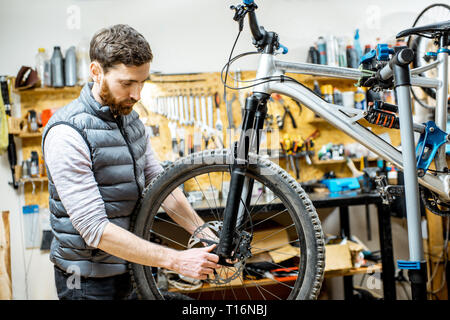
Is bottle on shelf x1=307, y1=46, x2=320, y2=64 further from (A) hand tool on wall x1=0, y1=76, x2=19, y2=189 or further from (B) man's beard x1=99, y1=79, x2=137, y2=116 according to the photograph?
(A) hand tool on wall x1=0, y1=76, x2=19, y2=189

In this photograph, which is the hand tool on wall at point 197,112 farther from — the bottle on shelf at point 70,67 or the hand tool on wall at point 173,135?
the bottle on shelf at point 70,67

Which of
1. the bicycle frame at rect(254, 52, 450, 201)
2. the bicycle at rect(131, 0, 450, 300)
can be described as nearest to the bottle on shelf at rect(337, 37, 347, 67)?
the bicycle at rect(131, 0, 450, 300)

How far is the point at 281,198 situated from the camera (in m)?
0.87

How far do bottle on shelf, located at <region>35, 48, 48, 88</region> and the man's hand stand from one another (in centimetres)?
184

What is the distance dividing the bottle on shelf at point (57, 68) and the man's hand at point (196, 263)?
175 cm

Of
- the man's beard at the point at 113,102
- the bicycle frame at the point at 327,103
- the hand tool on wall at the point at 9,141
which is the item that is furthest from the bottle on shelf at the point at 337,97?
the hand tool on wall at the point at 9,141

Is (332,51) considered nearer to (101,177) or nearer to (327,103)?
(327,103)

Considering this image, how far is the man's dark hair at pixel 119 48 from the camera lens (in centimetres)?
87

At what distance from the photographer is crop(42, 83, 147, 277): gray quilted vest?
950mm

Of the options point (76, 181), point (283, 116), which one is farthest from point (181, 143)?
point (76, 181)

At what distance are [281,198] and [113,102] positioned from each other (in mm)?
530

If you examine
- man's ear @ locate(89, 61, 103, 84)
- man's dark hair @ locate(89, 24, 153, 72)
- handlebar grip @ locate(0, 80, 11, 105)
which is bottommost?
man's ear @ locate(89, 61, 103, 84)
